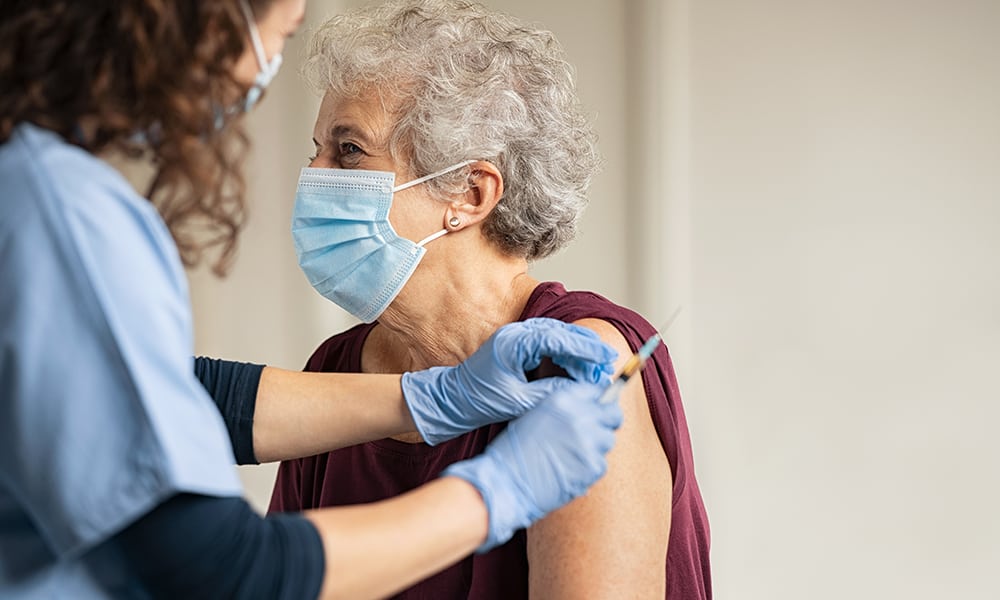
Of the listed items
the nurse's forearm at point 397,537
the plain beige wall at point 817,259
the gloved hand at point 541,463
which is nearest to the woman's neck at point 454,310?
the gloved hand at point 541,463

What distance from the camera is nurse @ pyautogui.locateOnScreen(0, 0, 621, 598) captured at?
2.74 ft

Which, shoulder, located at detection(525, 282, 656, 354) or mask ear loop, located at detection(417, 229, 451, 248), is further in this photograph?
mask ear loop, located at detection(417, 229, 451, 248)

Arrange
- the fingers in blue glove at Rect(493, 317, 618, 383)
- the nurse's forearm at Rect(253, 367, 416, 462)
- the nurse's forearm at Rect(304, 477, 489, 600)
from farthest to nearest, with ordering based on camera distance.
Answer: the nurse's forearm at Rect(253, 367, 416, 462) < the fingers in blue glove at Rect(493, 317, 618, 383) < the nurse's forearm at Rect(304, 477, 489, 600)

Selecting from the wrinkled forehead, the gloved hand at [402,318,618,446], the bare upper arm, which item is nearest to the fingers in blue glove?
the gloved hand at [402,318,618,446]

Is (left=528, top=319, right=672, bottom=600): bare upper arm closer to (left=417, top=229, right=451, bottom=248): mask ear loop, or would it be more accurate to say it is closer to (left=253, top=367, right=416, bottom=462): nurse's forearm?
(left=253, top=367, right=416, bottom=462): nurse's forearm

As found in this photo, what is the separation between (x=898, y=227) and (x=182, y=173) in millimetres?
2025

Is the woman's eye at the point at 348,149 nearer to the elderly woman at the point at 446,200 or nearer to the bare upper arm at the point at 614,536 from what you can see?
the elderly woman at the point at 446,200

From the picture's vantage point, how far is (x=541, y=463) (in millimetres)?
1079

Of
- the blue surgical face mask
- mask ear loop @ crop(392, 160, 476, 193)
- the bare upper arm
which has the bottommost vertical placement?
the bare upper arm

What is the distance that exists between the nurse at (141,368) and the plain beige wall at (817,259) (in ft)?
5.51

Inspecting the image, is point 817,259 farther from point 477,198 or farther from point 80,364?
point 80,364

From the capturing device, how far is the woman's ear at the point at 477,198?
5.37 feet

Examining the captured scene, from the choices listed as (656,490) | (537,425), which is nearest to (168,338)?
(537,425)

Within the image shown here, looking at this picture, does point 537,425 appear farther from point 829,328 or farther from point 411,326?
point 829,328
